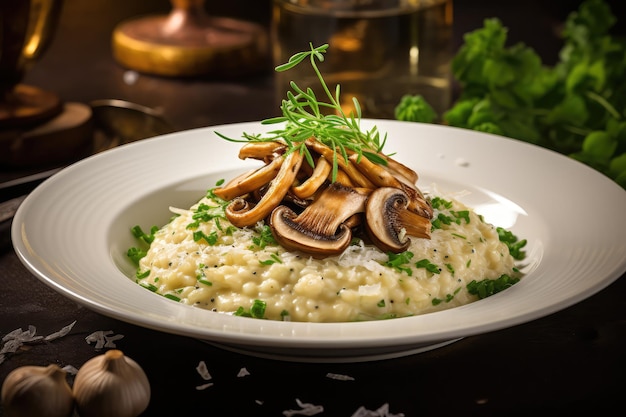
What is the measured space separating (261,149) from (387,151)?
716 millimetres

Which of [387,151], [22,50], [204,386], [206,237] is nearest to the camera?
[204,386]

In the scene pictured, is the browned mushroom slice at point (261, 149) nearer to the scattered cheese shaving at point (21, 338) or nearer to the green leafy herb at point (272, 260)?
the green leafy herb at point (272, 260)

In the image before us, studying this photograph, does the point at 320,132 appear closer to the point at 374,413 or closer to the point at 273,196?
the point at 273,196

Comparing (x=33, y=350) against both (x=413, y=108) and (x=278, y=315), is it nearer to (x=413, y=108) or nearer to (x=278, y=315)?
(x=278, y=315)

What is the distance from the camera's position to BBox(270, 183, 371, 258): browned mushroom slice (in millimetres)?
2289

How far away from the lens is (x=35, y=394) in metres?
1.83

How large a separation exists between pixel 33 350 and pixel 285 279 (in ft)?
2.12

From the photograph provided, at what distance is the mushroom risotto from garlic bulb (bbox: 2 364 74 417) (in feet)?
1.61

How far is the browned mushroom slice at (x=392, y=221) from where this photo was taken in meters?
2.34

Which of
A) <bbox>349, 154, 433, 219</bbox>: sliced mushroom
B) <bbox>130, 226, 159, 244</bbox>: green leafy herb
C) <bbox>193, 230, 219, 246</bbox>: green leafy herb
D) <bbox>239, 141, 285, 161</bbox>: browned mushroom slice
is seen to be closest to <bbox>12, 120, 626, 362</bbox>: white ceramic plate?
<bbox>130, 226, 159, 244</bbox>: green leafy herb

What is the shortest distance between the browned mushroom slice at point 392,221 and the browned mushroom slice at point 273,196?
0.23 metres

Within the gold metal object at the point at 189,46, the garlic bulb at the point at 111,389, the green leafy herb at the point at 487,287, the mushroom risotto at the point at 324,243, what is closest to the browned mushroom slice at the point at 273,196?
the mushroom risotto at the point at 324,243

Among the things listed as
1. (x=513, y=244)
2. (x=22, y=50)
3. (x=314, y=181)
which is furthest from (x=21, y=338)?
(x=22, y=50)

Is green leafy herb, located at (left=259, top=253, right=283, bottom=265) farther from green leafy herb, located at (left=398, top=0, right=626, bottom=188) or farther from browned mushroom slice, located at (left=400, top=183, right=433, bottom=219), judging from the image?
green leafy herb, located at (left=398, top=0, right=626, bottom=188)
